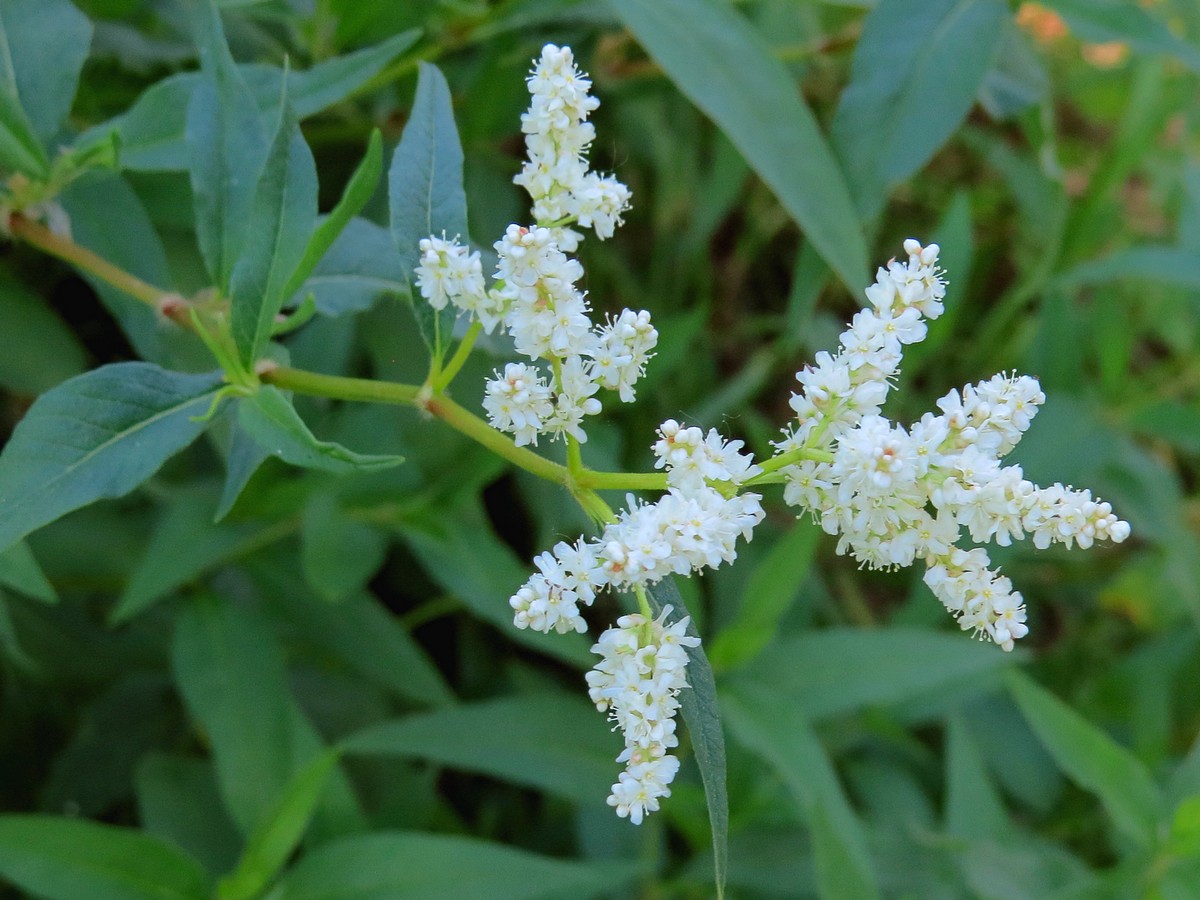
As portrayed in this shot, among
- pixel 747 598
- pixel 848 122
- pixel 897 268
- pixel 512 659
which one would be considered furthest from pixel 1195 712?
pixel 897 268

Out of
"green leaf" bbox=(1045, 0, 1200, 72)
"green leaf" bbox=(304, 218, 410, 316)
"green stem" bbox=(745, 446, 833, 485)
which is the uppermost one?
"green leaf" bbox=(1045, 0, 1200, 72)

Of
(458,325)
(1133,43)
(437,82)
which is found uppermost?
(1133,43)

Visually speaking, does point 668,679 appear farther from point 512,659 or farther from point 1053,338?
point 1053,338

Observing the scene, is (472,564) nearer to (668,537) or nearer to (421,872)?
(421,872)

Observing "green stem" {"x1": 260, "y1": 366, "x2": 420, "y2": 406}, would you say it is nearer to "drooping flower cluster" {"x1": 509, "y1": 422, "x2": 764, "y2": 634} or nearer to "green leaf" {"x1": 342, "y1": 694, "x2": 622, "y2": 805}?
"drooping flower cluster" {"x1": 509, "y1": 422, "x2": 764, "y2": 634}

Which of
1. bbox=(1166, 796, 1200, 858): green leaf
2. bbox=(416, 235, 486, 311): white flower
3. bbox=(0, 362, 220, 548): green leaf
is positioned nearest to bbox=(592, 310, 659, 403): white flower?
bbox=(416, 235, 486, 311): white flower

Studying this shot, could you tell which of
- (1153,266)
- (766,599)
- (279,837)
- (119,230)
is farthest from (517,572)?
(1153,266)
